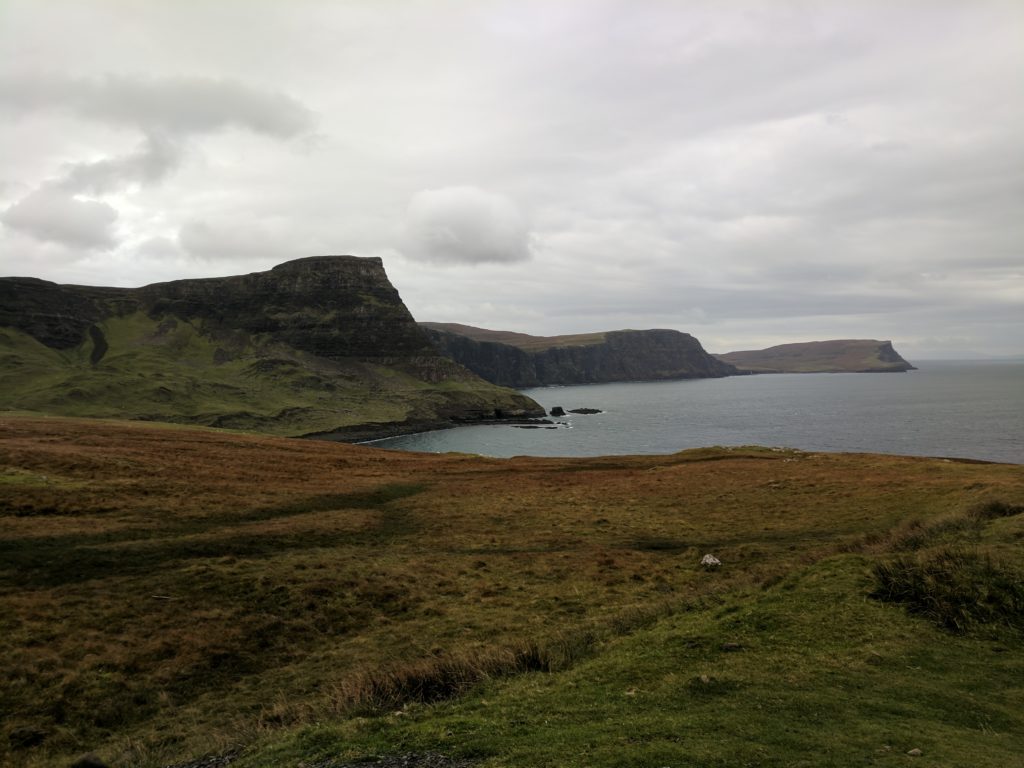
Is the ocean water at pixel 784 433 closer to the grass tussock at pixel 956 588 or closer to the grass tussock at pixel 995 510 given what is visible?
the grass tussock at pixel 995 510

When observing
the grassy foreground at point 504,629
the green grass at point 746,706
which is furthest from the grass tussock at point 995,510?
the green grass at point 746,706

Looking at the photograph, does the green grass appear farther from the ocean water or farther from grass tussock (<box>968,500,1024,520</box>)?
the ocean water

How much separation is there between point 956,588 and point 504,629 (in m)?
13.4

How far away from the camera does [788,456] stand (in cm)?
6519

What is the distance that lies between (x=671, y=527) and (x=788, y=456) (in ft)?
119

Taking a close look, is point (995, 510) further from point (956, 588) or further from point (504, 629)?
point (504, 629)

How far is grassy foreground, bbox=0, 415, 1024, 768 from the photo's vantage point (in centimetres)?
1130

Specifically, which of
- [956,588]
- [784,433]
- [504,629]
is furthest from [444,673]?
[784,433]

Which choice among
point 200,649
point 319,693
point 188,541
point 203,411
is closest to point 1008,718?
point 319,693

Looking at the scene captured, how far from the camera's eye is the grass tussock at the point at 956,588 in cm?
1548

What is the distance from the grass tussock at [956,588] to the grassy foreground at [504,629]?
2.6 inches

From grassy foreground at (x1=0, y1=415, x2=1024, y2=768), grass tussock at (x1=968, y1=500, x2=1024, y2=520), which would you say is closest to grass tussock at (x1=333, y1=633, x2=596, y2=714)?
grassy foreground at (x1=0, y1=415, x2=1024, y2=768)

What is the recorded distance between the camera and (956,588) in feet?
53.8

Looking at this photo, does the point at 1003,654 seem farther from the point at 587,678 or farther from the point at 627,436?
the point at 627,436
